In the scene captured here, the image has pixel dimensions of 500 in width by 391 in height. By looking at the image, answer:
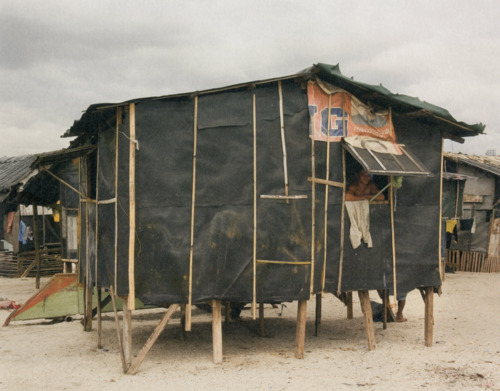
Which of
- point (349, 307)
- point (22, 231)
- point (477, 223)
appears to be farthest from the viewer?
point (477, 223)

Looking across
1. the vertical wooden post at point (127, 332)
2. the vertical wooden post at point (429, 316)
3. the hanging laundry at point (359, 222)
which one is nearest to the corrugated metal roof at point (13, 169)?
the vertical wooden post at point (127, 332)

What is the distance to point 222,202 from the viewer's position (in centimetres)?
954

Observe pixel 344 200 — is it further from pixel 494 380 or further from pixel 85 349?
pixel 85 349

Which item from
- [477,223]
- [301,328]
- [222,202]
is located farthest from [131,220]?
[477,223]

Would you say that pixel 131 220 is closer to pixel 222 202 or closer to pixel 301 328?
pixel 222 202

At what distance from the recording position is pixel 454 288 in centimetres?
1962

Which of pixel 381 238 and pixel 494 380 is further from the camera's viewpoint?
pixel 381 238

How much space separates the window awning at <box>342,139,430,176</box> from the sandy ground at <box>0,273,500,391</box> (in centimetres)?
325

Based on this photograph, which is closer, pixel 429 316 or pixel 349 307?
pixel 429 316

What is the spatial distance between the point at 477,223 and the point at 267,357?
1777 cm

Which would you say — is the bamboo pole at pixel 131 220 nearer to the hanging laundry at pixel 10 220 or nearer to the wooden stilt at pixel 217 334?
the wooden stilt at pixel 217 334

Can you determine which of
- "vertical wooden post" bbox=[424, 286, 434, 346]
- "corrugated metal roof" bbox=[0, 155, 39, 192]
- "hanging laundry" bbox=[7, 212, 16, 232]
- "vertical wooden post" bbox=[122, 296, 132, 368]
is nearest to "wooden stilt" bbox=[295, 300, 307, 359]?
"vertical wooden post" bbox=[424, 286, 434, 346]

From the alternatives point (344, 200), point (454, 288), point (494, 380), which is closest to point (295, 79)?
point (344, 200)

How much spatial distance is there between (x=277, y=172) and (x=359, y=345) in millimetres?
4008
